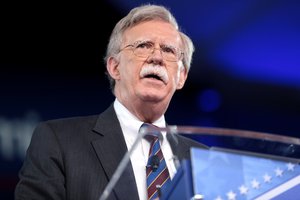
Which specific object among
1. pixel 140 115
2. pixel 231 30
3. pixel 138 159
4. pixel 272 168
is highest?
pixel 231 30

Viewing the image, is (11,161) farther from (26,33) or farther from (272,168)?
(272,168)

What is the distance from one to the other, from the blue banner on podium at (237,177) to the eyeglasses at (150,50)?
35.3 inches

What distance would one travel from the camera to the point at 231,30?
2793mm

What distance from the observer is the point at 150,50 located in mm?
1729

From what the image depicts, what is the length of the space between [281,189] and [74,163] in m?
0.66

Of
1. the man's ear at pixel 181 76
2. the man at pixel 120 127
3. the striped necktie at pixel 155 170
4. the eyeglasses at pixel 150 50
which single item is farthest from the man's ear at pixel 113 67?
the striped necktie at pixel 155 170

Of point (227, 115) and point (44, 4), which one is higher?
point (44, 4)

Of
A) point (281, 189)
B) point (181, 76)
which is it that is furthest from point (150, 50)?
point (281, 189)

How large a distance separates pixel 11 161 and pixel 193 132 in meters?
1.59

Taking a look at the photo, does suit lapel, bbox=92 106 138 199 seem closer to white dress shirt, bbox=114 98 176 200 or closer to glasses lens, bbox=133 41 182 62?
white dress shirt, bbox=114 98 176 200

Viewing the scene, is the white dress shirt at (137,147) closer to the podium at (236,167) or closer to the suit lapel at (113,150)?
the suit lapel at (113,150)

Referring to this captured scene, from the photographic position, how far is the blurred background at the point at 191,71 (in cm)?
233

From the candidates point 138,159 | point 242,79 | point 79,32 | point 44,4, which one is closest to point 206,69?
point 242,79

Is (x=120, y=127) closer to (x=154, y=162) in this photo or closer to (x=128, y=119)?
(x=128, y=119)
